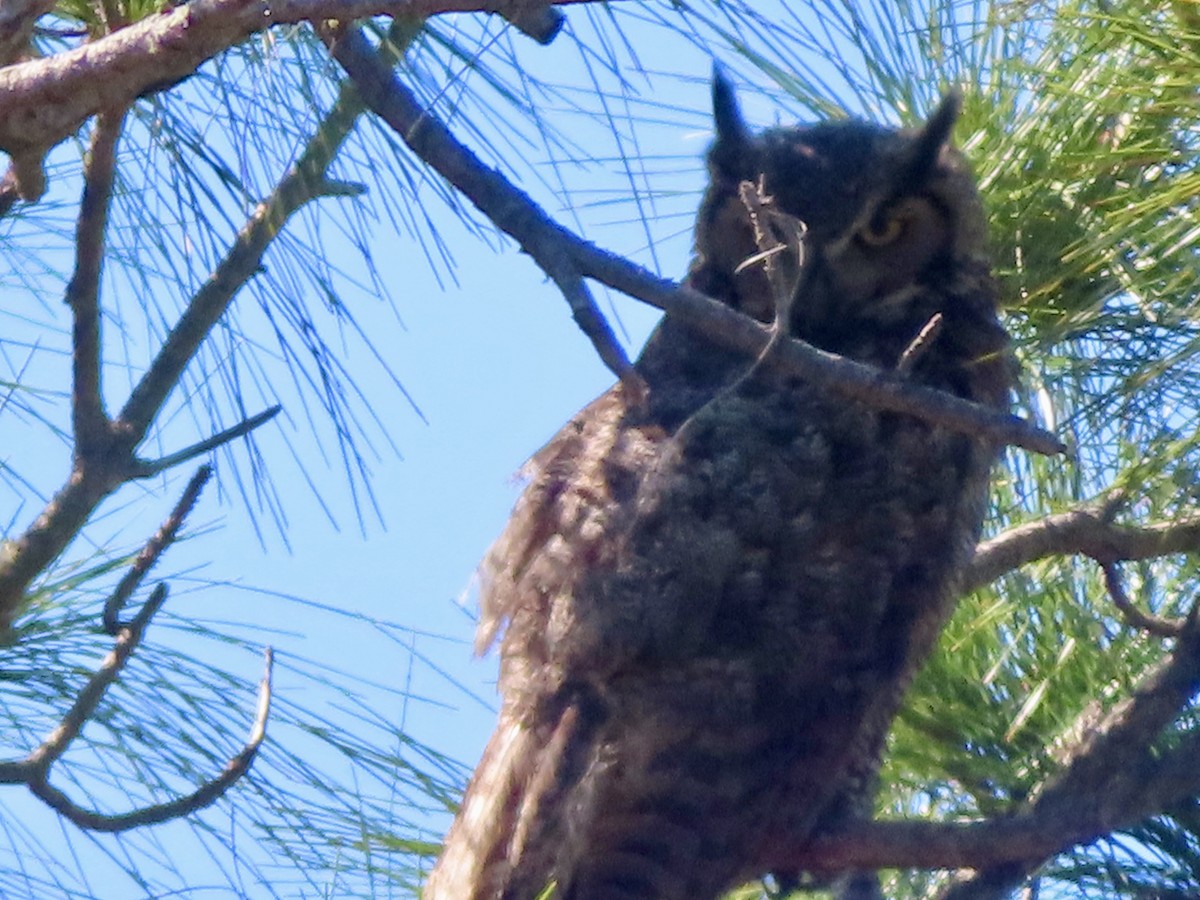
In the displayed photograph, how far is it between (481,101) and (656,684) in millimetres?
672

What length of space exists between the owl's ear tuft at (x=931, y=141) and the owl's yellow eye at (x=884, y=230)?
2.2 inches

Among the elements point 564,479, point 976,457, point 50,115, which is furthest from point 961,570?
point 50,115

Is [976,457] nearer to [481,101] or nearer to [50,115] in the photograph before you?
[481,101]

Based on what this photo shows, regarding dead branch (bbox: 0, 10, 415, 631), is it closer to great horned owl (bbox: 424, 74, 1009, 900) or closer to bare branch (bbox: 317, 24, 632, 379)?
bare branch (bbox: 317, 24, 632, 379)

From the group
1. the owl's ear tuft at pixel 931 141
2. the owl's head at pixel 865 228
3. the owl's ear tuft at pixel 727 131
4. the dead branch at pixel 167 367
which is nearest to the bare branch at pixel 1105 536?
the owl's head at pixel 865 228

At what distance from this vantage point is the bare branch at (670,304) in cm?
100

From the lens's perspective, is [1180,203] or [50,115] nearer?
[50,115]

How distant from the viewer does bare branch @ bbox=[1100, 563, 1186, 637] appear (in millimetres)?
1722

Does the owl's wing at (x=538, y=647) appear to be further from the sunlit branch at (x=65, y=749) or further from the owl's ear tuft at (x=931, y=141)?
the sunlit branch at (x=65, y=749)

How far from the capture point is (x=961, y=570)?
6.14 ft

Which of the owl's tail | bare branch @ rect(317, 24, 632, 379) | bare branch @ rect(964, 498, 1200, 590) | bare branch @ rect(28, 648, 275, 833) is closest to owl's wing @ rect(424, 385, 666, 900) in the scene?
the owl's tail

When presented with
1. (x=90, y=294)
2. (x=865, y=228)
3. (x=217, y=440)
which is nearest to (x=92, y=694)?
(x=217, y=440)

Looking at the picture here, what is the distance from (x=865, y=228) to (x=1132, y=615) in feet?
2.04

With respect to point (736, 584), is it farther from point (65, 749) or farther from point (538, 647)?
point (65, 749)
